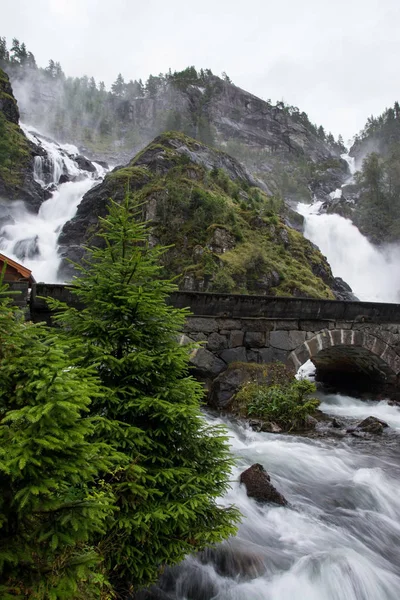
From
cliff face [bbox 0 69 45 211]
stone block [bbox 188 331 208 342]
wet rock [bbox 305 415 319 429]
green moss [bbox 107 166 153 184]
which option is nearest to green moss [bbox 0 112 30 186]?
cliff face [bbox 0 69 45 211]

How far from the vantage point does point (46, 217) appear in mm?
38500

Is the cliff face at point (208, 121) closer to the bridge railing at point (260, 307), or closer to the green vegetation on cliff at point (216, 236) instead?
the green vegetation on cliff at point (216, 236)

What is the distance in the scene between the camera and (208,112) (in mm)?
92375

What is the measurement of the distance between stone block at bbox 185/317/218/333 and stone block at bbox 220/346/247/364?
0.66m

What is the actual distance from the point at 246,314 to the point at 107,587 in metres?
7.83

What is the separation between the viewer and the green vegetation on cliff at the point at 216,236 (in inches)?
961

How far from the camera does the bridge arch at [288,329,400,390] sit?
1112 centimetres

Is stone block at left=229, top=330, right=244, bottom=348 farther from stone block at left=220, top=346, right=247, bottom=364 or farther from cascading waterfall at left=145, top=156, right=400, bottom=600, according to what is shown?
cascading waterfall at left=145, top=156, right=400, bottom=600

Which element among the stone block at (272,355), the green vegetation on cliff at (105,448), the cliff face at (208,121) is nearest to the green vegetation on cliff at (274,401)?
the stone block at (272,355)

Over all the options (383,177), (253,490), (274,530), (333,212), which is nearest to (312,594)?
(274,530)

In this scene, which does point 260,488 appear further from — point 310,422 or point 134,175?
point 134,175

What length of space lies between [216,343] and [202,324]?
0.61 metres

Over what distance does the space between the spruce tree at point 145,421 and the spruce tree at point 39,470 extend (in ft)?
Result: 2.40

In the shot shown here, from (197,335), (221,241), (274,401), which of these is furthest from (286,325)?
(221,241)
